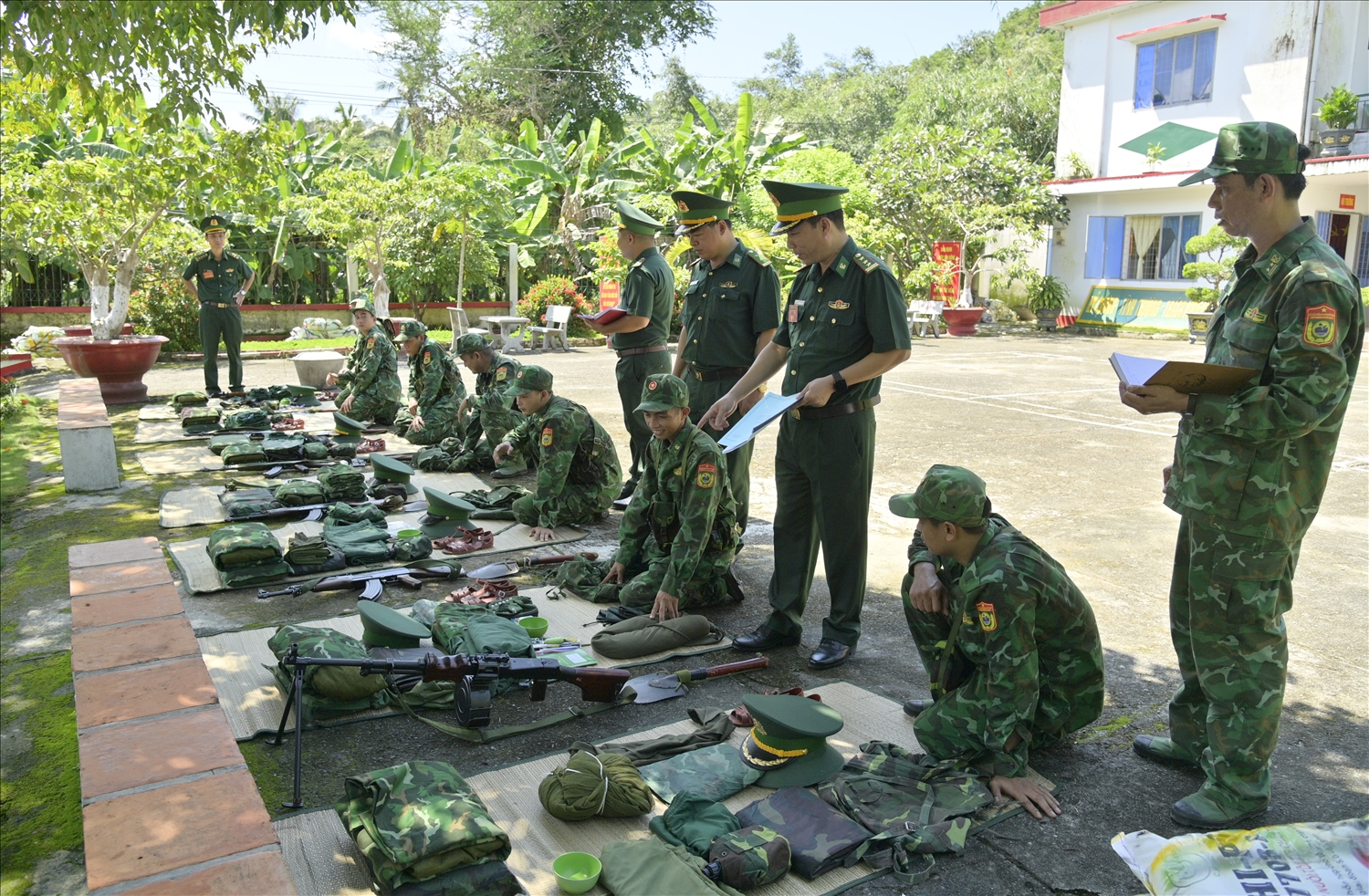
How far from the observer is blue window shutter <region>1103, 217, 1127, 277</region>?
22812mm

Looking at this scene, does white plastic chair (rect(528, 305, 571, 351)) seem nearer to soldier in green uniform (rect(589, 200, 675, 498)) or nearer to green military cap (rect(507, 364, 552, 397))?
soldier in green uniform (rect(589, 200, 675, 498))

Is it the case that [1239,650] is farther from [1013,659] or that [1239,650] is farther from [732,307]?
[732,307]

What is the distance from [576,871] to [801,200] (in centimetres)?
270

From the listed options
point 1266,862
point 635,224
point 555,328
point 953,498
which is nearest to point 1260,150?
point 953,498

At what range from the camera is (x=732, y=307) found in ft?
18.3

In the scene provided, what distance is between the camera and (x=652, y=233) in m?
6.63

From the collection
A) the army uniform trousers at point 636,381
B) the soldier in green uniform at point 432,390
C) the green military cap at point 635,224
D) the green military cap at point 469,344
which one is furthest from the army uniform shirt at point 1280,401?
the soldier in green uniform at point 432,390

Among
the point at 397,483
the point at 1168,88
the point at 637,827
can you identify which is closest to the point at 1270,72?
the point at 1168,88

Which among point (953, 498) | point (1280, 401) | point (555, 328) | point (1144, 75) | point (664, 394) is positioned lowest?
point (555, 328)

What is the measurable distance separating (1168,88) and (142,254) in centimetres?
2056

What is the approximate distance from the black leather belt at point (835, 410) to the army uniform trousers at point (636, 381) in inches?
99.7

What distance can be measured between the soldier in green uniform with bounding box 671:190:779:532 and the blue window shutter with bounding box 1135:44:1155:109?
2056cm

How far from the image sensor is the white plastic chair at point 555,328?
18.4 meters

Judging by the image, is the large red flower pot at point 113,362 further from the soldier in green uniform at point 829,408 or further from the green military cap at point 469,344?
the soldier in green uniform at point 829,408
